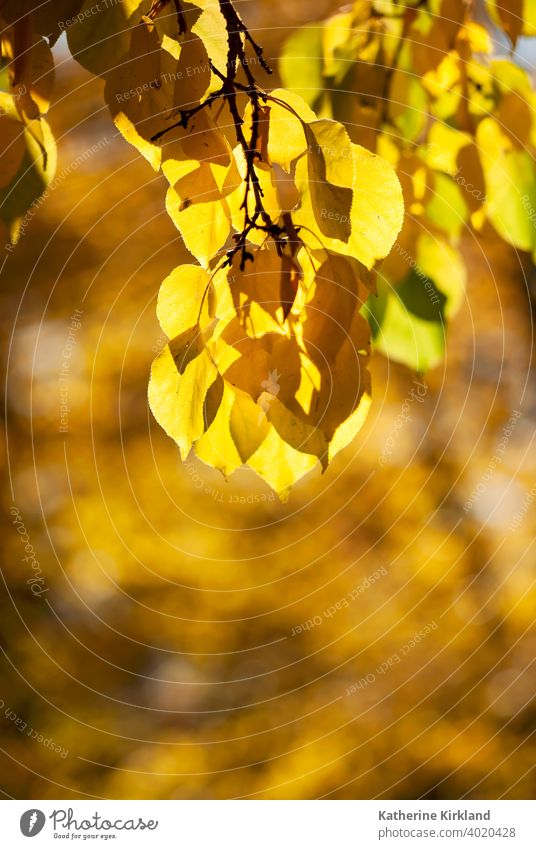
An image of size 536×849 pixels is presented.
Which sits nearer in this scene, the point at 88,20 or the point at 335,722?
Result: the point at 88,20

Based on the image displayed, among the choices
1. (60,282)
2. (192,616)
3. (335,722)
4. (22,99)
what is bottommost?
(335,722)

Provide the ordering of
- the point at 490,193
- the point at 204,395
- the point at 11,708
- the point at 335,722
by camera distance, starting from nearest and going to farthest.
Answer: the point at 204,395 < the point at 490,193 < the point at 11,708 < the point at 335,722

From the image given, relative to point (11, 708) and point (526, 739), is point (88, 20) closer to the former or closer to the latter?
point (11, 708)

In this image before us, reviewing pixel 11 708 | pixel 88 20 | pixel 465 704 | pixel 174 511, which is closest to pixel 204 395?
pixel 88 20

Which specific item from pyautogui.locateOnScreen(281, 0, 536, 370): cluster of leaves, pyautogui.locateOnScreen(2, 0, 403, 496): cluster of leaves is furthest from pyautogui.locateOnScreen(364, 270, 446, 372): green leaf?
pyautogui.locateOnScreen(2, 0, 403, 496): cluster of leaves

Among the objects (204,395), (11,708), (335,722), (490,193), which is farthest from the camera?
(335,722)

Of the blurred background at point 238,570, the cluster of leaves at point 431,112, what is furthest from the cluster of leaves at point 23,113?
the blurred background at point 238,570

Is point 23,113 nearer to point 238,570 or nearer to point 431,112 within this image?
point 431,112

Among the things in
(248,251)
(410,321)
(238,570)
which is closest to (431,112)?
(410,321)
